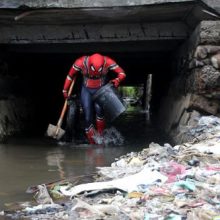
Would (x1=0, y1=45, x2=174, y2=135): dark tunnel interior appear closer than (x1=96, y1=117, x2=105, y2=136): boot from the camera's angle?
No

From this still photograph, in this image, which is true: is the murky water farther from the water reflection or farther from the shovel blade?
the shovel blade

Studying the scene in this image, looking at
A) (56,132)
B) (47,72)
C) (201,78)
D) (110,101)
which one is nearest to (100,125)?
(110,101)

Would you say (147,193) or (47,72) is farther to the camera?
(47,72)

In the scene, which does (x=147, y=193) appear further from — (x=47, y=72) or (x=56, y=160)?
(x=47, y=72)

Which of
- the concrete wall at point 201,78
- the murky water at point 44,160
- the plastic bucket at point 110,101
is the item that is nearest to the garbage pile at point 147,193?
the murky water at point 44,160

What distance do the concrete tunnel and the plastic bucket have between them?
4.22 ft

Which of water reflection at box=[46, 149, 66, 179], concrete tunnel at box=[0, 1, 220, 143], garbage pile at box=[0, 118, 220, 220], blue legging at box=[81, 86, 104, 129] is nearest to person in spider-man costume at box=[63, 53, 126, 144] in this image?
blue legging at box=[81, 86, 104, 129]

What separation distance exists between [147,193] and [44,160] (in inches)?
141

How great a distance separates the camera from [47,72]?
16.4 m

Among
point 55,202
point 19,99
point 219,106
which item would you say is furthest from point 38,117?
point 55,202

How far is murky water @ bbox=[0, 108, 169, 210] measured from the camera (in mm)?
5746

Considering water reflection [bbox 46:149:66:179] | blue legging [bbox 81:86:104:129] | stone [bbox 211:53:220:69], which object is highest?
stone [bbox 211:53:220:69]

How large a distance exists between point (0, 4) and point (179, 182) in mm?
5627

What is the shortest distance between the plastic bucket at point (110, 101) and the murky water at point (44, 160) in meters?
0.66
